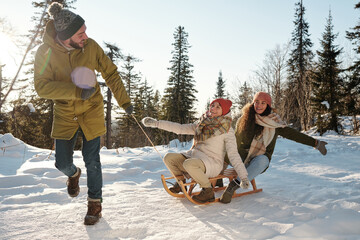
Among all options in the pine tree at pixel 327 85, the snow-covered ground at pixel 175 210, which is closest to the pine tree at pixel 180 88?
the pine tree at pixel 327 85

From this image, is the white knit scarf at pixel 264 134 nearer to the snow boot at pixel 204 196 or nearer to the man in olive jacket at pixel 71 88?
the snow boot at pixel 204 196

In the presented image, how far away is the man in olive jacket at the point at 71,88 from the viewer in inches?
86.7

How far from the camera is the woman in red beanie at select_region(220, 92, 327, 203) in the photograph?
3.29 m

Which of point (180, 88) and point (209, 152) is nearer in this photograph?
point (209, 152)

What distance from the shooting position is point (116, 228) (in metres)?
2.24

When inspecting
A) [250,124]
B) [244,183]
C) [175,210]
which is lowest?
[175,210]

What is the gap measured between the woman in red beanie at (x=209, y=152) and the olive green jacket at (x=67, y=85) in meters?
0.86

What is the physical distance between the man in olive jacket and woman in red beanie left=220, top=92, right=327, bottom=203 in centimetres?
188

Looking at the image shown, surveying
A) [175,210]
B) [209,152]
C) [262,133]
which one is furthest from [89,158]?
[262,133]

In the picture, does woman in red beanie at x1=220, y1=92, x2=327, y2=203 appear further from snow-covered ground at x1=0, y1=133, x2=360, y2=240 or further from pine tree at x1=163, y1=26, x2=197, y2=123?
pine tree at x1=163, y1=26, x2=197, y2=123

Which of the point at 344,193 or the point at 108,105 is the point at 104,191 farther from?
the point at 108,105

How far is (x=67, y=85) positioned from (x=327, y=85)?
76.2 feet

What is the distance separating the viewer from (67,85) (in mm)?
2145

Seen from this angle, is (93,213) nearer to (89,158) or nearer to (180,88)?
(89,158)
